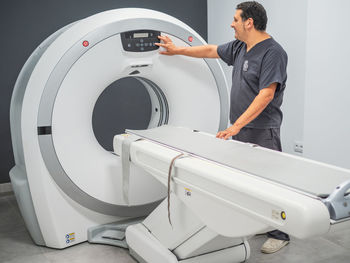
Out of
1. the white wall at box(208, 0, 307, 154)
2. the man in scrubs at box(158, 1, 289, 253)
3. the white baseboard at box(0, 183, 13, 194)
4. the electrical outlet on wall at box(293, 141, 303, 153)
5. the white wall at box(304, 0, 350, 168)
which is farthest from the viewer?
the white baseboard at box(0, 183, 13, 194)

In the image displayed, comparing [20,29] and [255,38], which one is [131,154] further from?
[20,29]

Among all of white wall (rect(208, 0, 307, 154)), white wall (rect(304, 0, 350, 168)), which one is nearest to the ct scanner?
white wall (rect(304, 0, 350, 168))

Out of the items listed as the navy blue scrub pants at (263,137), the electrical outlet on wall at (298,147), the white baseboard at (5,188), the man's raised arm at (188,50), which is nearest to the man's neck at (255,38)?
the man's raised arm at (188,50)

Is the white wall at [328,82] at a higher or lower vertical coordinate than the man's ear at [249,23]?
lower

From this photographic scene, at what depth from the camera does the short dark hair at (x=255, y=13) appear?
1913mm

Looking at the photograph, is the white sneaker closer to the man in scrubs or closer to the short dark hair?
the man in scrubs

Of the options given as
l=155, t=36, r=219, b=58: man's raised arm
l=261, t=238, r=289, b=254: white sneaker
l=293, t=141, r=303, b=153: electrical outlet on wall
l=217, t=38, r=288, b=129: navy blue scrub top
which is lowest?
l=261, t=238, r=289, b=254: white sneaker

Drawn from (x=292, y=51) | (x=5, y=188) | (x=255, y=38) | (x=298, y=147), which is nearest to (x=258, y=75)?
(x=255, y=38)

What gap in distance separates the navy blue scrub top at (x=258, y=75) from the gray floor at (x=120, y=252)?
603 mm

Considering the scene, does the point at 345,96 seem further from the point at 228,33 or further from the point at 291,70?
the point at 228,33

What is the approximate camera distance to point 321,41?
248cm

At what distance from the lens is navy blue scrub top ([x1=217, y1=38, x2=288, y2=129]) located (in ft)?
6.22

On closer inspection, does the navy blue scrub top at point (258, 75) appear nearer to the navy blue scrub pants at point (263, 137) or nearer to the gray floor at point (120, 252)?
the navy blue scrub pants at point (263, 137)

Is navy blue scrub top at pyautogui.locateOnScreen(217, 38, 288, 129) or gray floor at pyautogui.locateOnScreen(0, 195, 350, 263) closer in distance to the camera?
navy blue scrub top at pyautogui.locateOnScreen(217, 38, 288, 129)
